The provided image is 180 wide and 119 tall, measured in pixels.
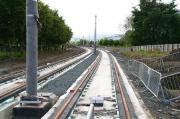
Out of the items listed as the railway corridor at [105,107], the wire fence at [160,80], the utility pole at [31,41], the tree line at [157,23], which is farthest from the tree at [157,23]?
the utility pole at [31,41]

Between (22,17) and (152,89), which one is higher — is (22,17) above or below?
above

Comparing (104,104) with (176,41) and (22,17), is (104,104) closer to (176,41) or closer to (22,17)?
Answer: (22,17)

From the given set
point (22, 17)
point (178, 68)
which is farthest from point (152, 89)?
point (22, 17)

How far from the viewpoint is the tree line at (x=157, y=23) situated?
84.2m

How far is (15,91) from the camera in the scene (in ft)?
59.2

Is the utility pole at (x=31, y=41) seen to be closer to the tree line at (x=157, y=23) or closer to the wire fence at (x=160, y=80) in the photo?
the wire fence at (x=160, y=80)

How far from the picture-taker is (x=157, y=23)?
8488cm

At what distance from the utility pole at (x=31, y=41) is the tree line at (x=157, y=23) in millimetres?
72284

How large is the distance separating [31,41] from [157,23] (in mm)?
73668

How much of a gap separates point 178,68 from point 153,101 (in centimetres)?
1492

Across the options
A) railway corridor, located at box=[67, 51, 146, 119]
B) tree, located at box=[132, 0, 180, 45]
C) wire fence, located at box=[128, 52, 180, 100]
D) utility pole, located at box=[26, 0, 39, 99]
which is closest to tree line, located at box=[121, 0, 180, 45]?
tree, located at box=[132, 0, 180, 45]

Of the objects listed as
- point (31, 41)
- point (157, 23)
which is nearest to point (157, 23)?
point (157, 23)

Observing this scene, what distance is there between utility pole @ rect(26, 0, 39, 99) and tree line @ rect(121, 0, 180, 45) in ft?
237

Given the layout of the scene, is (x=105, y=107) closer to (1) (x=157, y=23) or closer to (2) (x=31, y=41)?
(2) (x=31, y=41)
